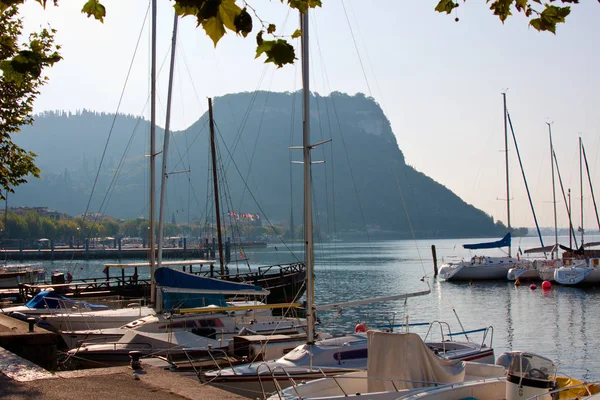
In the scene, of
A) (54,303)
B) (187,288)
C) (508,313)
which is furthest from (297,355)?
(508,313)

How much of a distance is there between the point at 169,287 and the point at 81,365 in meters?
5.49

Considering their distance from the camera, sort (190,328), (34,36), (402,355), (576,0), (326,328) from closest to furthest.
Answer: (576,0), (402,355), (34,36), (190,328), (326,328)

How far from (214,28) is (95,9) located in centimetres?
167

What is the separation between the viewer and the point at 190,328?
24.8 metres

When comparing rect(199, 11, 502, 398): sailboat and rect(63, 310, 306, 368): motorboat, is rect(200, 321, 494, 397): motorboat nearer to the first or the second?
rect(199, 11, 502, 398): sailboat

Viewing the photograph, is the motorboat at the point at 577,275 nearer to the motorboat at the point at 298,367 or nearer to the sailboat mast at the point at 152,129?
the sailboat mast at the point at 152,129

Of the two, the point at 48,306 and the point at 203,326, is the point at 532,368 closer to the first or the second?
the point at 203,326

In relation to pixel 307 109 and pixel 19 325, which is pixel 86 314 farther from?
pixel 307 109

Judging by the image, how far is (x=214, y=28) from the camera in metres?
4.79

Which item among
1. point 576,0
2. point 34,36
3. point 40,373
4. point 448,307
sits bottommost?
point 448,307

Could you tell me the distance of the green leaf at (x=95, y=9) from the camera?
5.90 metres

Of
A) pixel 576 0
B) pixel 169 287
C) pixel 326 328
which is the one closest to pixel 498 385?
pixel 576 0

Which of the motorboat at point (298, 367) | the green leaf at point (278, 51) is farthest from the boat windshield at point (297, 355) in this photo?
the green leaf at point (278, 51)

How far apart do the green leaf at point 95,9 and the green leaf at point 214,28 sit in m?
1.61
